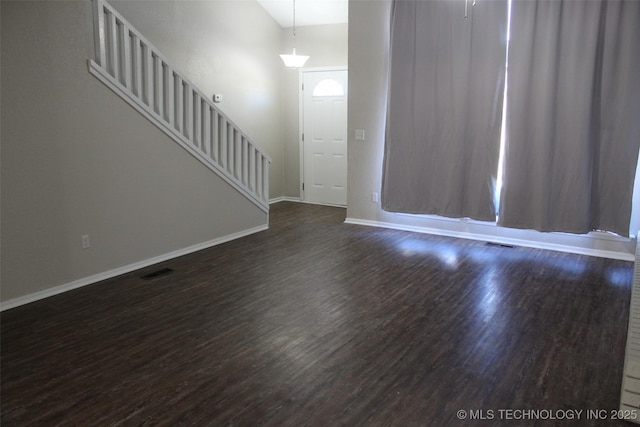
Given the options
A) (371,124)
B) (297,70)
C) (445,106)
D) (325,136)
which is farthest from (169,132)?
(297,70)

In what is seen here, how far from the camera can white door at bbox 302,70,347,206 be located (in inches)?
302

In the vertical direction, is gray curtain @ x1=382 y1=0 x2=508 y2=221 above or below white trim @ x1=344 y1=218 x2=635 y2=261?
above

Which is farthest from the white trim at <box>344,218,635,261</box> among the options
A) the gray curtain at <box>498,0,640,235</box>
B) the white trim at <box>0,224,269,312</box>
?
the white trim at <box>0,224,269,312</box>

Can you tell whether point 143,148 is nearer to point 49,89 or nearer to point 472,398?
point 49,89

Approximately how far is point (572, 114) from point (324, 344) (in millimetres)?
3701

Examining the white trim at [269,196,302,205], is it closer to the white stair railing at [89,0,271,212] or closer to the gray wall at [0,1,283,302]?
the white stair railing at [89,0,271,212]

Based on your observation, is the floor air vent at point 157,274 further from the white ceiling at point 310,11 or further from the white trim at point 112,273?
the white ceiling at point 310,11

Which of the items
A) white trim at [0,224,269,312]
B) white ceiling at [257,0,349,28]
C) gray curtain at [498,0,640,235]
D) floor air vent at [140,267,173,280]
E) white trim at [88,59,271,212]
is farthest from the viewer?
white ceiling at [257,0,349,28]

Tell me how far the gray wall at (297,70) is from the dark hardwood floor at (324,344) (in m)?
3.81

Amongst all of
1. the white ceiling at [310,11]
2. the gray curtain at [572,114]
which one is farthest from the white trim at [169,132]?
the gray curtain at [572,114]

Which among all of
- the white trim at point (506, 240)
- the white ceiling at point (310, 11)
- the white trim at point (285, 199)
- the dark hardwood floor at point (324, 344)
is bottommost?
the dark hardwood floor at point (324, 344)

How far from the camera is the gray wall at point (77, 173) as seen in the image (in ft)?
11.3

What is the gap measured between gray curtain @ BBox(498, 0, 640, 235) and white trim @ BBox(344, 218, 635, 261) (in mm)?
268

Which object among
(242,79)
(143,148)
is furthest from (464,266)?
(242,79)
